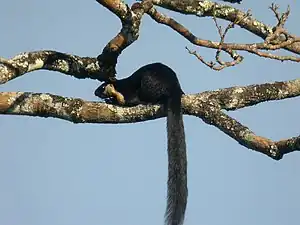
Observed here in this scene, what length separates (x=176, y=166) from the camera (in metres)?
4.00

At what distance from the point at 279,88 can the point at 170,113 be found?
76 centimetres

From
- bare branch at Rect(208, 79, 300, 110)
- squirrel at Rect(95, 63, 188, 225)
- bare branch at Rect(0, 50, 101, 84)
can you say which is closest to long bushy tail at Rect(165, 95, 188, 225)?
squirrel at Rect(95, 63, 188, 225)

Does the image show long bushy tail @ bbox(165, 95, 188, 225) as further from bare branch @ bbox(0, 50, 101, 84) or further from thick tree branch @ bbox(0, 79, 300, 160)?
bare branch @ bbox(0, 50, 101, 84)

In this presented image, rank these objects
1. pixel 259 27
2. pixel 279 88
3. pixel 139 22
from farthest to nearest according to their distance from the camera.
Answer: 1. pixel 259 27
2. pixel 279 88
3. pixel 139 22

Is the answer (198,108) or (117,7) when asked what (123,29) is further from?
(198,108)

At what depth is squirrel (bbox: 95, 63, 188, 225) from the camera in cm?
376

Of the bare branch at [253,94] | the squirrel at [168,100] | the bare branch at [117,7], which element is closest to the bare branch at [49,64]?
the squirrel at [168,100]

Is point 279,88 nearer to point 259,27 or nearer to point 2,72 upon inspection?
point 259,27

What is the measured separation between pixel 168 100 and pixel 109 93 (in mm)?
506

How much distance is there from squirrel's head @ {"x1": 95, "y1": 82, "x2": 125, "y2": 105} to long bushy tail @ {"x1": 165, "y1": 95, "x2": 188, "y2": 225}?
16.2 inches

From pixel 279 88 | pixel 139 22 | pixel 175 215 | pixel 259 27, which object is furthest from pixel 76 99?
pixel 259 27

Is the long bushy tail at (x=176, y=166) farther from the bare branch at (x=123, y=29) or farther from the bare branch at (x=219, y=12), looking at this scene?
the bare branch at (x=219, y=12)

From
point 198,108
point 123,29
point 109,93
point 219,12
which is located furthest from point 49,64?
point 219,12

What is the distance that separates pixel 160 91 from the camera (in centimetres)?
453
